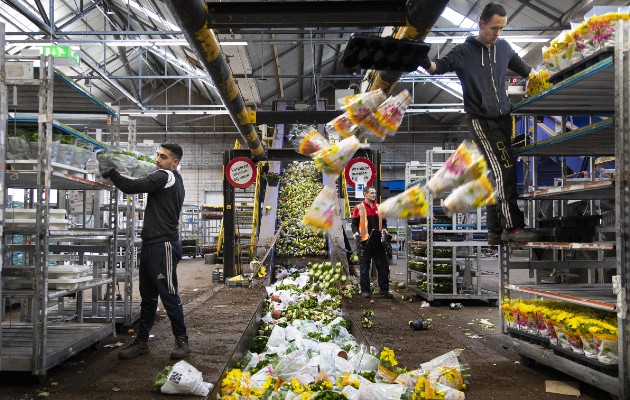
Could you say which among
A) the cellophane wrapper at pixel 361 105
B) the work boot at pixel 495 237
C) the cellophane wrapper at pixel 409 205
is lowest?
the work boot at pixel 495 237

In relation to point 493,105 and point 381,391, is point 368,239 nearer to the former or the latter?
point 493,105

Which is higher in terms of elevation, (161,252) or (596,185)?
(596,185)

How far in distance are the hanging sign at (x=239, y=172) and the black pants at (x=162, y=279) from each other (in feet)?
14.7

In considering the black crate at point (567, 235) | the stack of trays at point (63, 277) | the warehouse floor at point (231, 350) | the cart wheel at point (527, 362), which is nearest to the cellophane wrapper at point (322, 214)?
the warehouse floor at point (231, 350)

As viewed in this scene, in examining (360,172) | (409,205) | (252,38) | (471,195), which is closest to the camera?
(471,195)

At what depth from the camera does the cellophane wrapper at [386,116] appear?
3000 millimetres

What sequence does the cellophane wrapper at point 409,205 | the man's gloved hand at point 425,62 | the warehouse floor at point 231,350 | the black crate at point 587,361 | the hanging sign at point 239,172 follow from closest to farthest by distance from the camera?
the cellophane wrapper at point 409,205, the man's gloved hand at point 425,62, the black crate at point 587,361, the warehouse floor at point 231,350, the hanging sign at point 239,172

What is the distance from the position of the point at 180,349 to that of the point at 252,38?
1006cm

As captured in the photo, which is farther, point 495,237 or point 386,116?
point 495,237

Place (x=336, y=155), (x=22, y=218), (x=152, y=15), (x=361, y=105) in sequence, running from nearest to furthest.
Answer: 1. (x=336, y=155)
2. (x=361, y=105)
3. (x=22, y=218)
4. (x=152, y=15)

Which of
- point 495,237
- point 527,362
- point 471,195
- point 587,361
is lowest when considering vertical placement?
point 527,362

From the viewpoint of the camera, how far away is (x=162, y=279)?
14.3 feet

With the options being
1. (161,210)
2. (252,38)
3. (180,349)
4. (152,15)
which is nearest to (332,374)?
(180,349)

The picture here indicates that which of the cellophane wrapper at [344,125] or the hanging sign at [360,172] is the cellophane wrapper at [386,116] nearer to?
the cellophane wrapper at [344,125]
